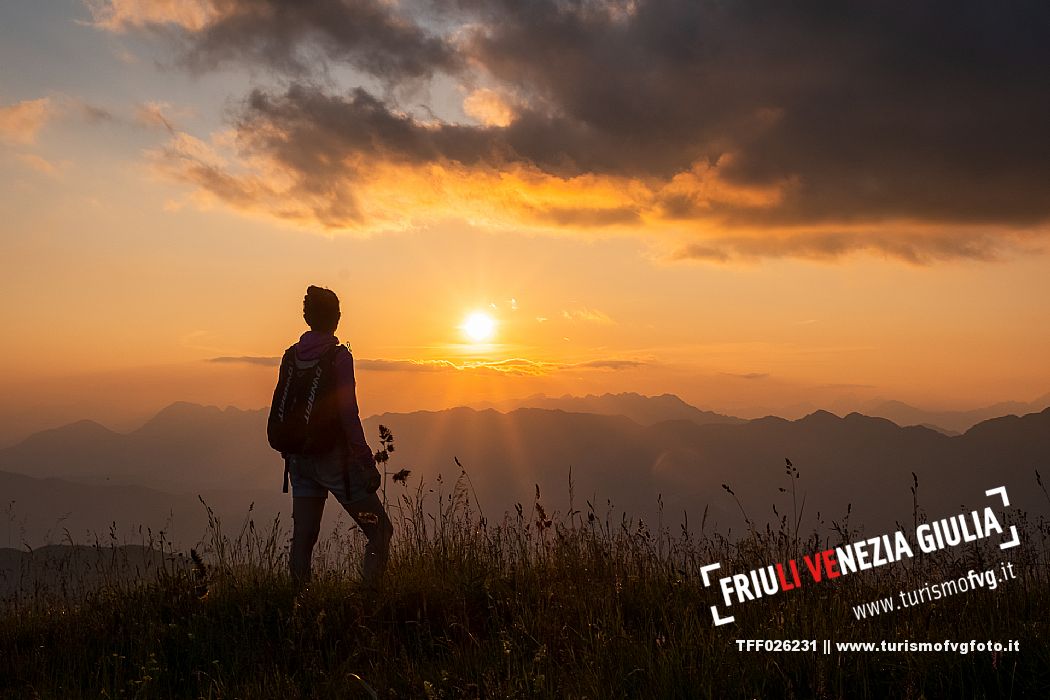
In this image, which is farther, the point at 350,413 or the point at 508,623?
the point at 350,413

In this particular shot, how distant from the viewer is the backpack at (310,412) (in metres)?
6.47

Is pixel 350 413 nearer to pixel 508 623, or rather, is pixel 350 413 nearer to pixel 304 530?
pixel 304 530

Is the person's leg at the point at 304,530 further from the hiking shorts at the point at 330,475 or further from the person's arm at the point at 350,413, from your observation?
the person's arm at the point at 350,413

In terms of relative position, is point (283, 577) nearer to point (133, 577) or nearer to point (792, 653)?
point (133, 577)

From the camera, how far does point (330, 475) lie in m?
6.52

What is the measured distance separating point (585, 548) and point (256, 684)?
3.17m

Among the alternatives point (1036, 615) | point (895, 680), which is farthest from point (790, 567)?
point (895, 680)

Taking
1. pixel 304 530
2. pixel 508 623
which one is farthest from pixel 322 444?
pixel 508 623

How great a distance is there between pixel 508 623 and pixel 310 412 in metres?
2.54

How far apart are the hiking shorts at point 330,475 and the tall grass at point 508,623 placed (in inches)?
13.1

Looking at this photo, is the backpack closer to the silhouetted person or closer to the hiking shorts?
the silhouetted person

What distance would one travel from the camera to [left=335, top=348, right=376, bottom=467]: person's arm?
6475 millimetres

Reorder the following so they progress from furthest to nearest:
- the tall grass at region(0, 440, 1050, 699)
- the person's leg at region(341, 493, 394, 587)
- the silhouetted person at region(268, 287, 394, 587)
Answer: the silhouetted person at region(268, 287, 394, 587), the person's leg at region(341, 493, 394, 587), the tall grass at region(0, 440, 1050, 699)

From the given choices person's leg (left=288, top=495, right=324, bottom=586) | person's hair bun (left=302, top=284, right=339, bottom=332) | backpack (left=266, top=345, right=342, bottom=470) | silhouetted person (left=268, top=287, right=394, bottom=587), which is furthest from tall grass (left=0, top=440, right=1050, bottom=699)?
person's hair bun (left=302, top=284, right=339, bottom=332)
